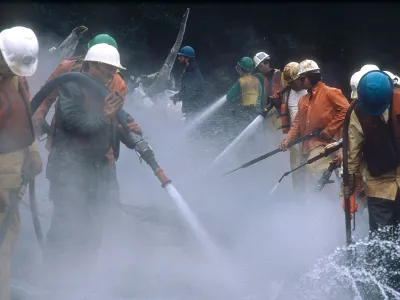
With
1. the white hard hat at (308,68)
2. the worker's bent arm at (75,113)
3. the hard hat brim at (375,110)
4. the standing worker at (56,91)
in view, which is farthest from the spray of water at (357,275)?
the white hard hat at (308,68)

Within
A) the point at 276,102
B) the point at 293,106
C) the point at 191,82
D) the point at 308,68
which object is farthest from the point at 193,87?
the point at 308,68

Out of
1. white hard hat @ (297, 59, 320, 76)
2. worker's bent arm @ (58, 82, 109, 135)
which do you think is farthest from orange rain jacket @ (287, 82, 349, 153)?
worker's bent arm @ (58, 82, 109, 135)

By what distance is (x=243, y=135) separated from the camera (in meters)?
10.9

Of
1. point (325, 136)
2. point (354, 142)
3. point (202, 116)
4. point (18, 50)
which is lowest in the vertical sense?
point (202, 116)

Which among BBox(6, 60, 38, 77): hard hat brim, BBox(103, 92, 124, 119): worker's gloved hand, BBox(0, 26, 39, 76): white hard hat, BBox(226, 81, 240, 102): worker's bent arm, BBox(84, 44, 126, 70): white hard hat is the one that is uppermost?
BBox(0, 26, 39, 76): white hard hat

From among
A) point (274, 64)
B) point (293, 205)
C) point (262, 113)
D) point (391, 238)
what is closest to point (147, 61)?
point (274, 64)

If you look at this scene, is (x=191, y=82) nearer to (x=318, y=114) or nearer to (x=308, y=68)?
(x=308, y=68)

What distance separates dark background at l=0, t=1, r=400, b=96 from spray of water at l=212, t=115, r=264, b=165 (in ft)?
8.16

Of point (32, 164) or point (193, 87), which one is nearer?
point (32, 164)

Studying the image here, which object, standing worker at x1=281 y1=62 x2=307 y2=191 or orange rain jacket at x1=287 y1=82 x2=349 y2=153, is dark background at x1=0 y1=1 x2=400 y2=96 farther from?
orange rain jacket at x1=287 y1=82 x2=349 y2=153

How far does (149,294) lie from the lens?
559cm

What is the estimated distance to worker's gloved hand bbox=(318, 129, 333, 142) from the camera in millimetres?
7172

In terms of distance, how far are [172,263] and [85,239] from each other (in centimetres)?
90

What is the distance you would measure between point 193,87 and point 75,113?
593 centimetres
